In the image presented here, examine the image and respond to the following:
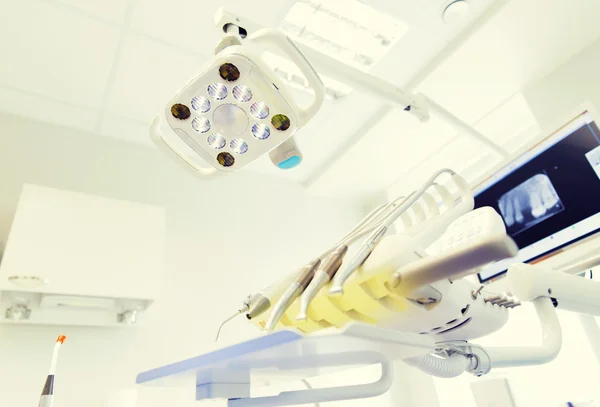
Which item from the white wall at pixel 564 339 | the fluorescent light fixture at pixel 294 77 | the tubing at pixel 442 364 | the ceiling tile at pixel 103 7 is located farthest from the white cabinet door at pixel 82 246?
the white wall at pixel 564 339

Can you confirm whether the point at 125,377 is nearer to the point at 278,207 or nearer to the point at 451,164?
the point at 278,207

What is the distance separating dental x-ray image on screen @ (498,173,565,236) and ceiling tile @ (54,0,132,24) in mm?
1672

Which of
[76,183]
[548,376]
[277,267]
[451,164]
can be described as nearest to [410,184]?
[451,164]

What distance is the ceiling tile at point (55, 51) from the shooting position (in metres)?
1.57

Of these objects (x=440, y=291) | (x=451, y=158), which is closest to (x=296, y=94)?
(x=451, y=158)

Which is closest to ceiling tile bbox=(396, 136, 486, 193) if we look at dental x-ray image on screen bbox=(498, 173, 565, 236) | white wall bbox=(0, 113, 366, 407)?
white wall bbox=(0, 113, 366, 407)

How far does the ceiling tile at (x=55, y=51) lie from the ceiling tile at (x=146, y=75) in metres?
0.06

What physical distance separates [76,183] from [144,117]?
1.58 feet

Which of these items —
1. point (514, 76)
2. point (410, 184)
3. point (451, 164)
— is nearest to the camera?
point (514, 76)

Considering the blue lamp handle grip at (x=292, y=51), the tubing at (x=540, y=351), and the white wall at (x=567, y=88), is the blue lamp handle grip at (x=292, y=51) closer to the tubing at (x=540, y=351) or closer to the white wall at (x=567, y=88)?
the tubing at (x=540, y=351)

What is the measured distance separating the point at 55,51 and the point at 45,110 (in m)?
0.43

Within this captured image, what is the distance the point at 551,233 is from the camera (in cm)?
133

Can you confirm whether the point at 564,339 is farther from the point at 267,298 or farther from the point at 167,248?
the point at 167,248

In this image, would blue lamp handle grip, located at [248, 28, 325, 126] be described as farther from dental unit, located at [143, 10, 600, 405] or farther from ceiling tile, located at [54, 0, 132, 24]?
ceiling tile, located at [54, 0, 132, 24]
